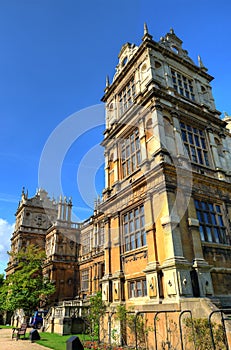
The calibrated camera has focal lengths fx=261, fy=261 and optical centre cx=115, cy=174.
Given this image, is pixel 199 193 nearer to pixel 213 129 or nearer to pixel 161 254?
pixel 161 254

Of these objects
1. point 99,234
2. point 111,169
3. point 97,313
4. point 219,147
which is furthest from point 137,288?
point 99,234

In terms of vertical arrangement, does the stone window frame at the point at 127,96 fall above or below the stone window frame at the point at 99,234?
above

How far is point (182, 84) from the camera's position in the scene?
64.1 feet

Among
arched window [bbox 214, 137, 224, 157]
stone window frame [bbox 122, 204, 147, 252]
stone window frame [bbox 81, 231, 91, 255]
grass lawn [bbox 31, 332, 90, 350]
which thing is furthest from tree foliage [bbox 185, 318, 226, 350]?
stone window frame [bbox 81, 231, 91, 255]

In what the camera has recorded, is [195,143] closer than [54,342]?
No

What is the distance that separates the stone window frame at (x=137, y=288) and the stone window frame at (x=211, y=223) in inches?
152

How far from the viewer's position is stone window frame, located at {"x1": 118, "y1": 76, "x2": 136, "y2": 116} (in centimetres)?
1953

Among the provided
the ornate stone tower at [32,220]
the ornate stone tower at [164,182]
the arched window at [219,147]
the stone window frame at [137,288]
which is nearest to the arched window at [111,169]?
the ornate stone tower at [164,182]

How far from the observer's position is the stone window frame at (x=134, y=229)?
14539mm

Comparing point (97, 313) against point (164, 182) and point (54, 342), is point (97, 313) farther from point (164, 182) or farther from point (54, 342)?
point (164, 182)

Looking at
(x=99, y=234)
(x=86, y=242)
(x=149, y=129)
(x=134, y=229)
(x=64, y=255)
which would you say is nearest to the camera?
(x=134, y=229)

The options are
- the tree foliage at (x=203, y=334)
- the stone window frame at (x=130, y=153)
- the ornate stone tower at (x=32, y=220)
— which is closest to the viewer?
the tree foliage at (x=203, y=334)

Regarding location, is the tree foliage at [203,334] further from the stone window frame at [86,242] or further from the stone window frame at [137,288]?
the stone window frame at [86,242]

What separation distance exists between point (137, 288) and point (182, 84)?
14522 millimetres
